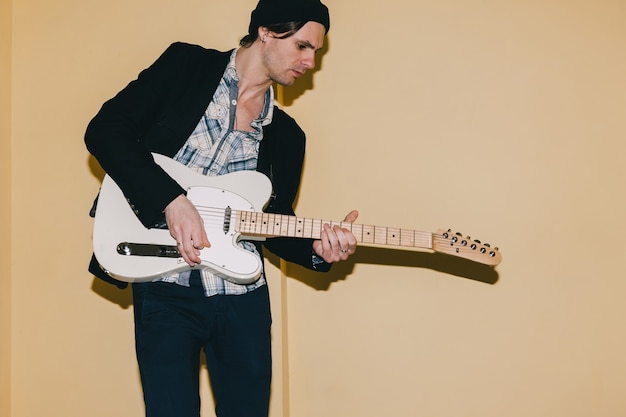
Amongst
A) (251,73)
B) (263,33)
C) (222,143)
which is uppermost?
(263,33)

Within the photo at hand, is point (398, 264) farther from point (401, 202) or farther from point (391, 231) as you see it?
point (391, 231)

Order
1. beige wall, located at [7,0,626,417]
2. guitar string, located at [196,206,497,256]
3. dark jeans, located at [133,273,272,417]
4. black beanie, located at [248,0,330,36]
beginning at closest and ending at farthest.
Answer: dark jeans, located at [133,273,272,417] → guitar string, located at [196,206,497,256] → black beanie, located at [248,0,330,36] → beige wall, located at [7,0,626,417]

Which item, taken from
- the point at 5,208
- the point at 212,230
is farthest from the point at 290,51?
the point at 5,208

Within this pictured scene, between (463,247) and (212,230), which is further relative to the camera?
(463,247)

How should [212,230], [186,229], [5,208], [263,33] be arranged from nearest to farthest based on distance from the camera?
[186,229], [212,230], [263,33], [5,208]

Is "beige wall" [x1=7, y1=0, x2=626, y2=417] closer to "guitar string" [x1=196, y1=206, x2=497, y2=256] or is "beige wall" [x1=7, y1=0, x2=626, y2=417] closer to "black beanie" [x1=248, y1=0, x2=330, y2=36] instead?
"guitar string" [x1=196, y1=206, x2=497, y2=256]

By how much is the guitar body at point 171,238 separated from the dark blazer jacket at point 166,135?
0.18 ft

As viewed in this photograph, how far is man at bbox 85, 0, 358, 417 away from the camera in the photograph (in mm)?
2014

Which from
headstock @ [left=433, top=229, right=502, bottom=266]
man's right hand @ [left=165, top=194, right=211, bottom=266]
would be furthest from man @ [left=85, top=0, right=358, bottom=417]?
headstock @ [left=433, top=229, right=502, bottom=266]

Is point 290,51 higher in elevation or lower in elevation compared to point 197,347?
higher

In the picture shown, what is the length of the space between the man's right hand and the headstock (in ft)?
2.52

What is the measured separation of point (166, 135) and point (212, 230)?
0.32 m

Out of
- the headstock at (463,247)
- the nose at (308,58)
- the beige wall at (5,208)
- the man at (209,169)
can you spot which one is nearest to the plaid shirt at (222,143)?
the man at (209,169)

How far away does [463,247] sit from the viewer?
2.37 m
